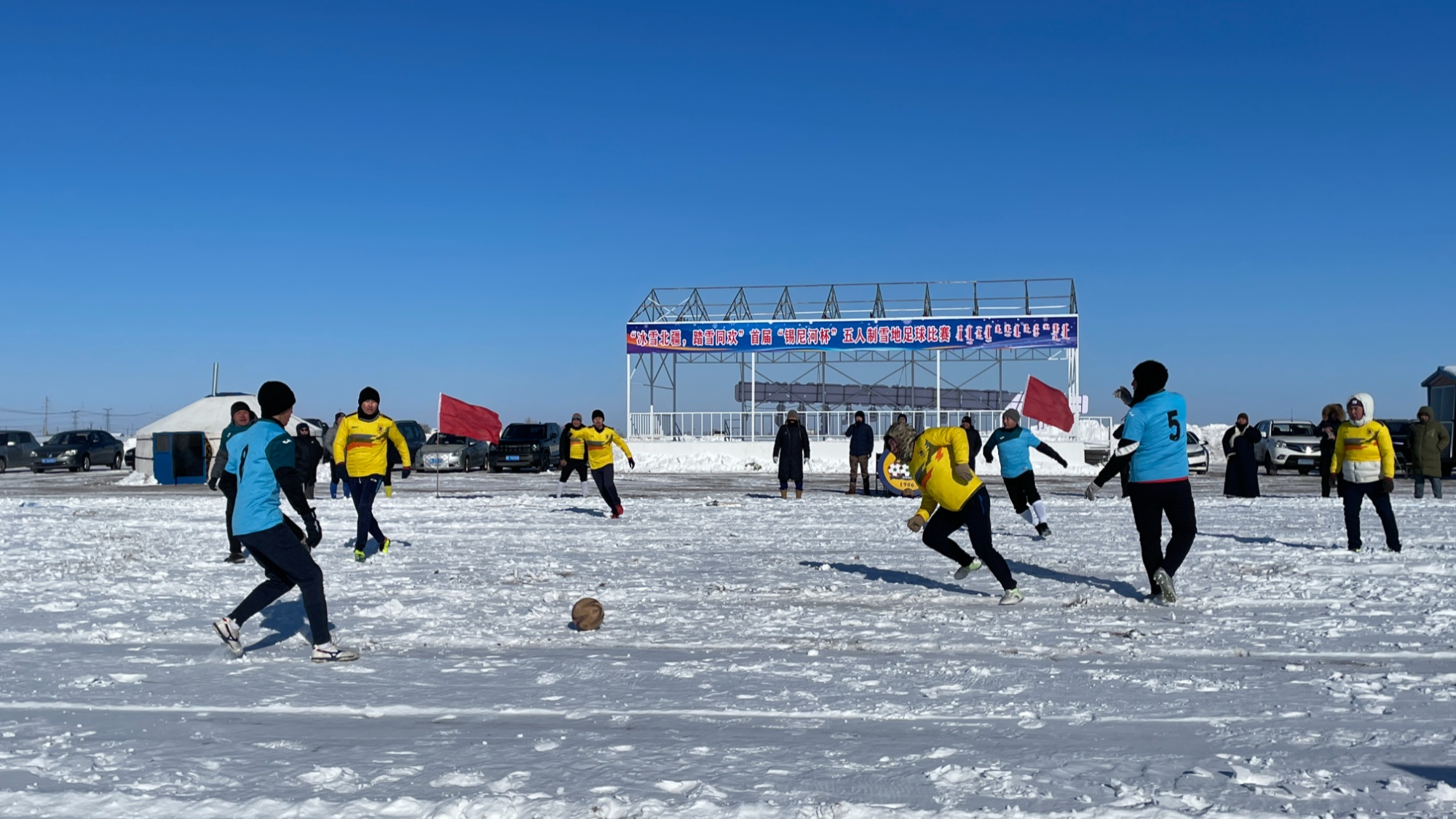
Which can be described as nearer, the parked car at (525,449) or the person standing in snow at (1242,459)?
the person standing in snow at (1242,459)

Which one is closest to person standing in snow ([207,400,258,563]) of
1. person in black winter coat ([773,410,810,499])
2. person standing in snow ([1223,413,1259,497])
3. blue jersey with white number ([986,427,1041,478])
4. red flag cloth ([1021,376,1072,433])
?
blue jersey with white number ([986,427,1041,478])

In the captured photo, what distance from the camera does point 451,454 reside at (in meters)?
35.0

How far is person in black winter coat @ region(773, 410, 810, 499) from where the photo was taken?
21.1m

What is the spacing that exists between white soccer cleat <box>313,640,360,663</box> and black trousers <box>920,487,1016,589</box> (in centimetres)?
423

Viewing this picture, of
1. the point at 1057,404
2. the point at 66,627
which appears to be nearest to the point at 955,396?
the point at 1057,404

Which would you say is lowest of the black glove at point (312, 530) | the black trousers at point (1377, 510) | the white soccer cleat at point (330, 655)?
the white soccer cleat at point (330, 655)

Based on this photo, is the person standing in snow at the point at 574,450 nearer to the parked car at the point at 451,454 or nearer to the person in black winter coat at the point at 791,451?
the person in black winter coat at the point at 791,451

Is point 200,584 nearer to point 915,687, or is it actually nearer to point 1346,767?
point 915,687

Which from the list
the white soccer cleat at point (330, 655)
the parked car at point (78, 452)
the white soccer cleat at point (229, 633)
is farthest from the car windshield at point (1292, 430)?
the parked car at point (78, 452)

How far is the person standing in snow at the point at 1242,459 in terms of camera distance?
19250 mm

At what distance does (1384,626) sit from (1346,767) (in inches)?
142

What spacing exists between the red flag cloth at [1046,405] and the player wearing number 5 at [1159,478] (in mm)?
15667

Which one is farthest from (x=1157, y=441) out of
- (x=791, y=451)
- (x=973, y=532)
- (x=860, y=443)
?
(x=860, y=443)

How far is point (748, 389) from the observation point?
4103cm
